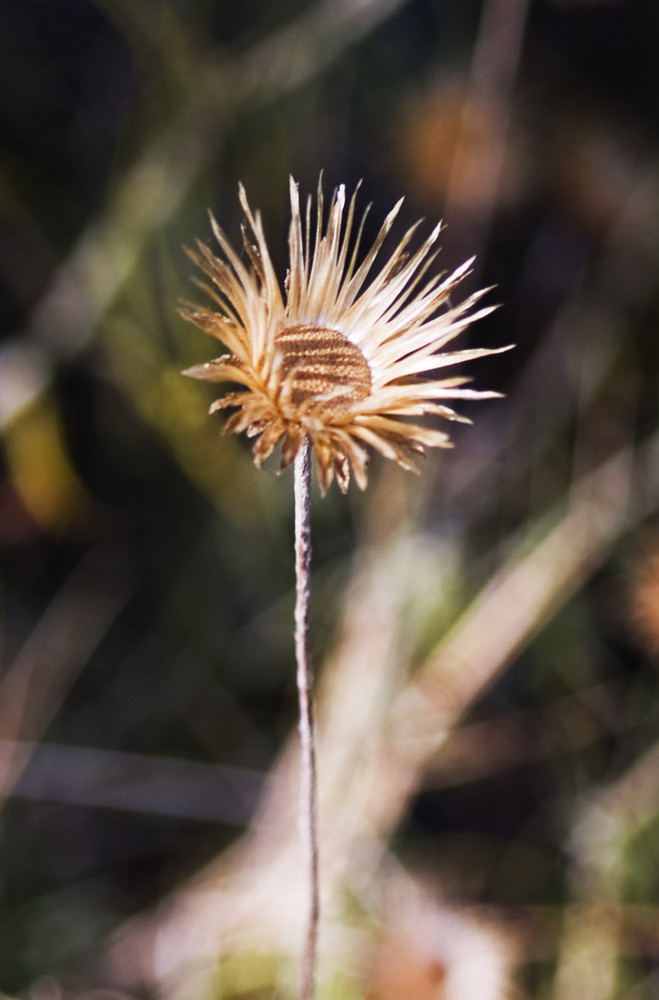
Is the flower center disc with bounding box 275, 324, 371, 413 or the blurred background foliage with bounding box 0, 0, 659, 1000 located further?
the blurred background foliage with bounding box 0, 0, 659, 1000

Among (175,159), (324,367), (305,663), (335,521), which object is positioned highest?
(175,159)

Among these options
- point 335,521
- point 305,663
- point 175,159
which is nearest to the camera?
point 305,663

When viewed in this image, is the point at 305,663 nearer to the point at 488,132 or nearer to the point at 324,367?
the point at 324,367

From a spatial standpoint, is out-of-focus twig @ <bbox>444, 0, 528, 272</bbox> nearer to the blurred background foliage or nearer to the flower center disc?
the blurred background foliage

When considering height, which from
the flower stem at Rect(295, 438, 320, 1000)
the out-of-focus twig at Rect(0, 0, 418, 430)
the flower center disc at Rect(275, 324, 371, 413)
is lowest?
the flower stem at Rect(295, 438, 320, 1000)

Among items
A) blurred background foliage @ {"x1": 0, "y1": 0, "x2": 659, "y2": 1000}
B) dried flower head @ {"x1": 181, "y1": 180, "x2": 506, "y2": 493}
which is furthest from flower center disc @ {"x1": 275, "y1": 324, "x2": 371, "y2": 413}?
blurred background foliage @ {"x1": 0, "y1": 0, "x2": 659, "y2": 1000}

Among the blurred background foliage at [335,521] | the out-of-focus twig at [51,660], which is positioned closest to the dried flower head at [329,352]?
the blurred background foliage at [335,521]

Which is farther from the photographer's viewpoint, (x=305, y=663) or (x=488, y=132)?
(x=488, y=132)

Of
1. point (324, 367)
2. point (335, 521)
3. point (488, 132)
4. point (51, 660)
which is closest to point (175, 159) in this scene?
point (488, 132)
